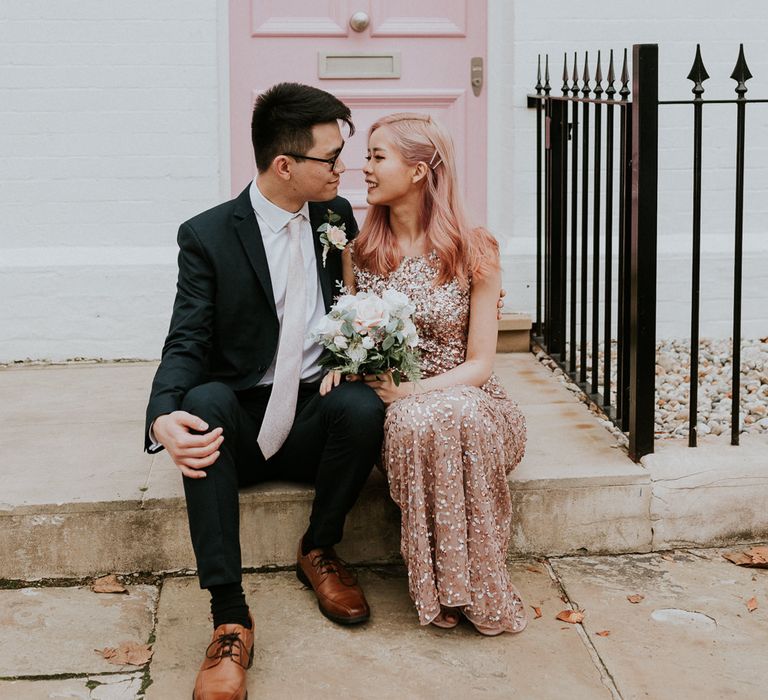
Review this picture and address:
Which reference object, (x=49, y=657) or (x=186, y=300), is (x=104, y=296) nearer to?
(x=186, y=300)

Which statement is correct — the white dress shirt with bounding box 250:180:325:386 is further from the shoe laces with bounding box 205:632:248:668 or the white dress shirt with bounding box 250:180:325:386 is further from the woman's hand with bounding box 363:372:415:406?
the shoe laces with bounding box 205:632:248:668

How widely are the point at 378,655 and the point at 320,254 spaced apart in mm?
1255

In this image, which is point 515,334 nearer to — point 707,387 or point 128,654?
point 707,387

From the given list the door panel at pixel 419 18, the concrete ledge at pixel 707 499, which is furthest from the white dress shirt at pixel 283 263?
the door panel at pixel 419 18

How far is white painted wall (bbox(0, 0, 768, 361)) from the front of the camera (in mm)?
5418

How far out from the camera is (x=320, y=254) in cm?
371

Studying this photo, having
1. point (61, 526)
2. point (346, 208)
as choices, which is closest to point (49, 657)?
point (61, 526)

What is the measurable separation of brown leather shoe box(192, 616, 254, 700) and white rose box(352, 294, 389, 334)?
0.88m

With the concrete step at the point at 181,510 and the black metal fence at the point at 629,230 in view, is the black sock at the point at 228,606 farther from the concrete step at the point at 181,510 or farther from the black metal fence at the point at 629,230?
the black metal fence at the point at 629,230

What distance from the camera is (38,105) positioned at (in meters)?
5.44

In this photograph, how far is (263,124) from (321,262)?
18.1 inches

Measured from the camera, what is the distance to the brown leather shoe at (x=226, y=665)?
2.94 m

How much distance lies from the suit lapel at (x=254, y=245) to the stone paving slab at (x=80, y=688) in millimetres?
1150

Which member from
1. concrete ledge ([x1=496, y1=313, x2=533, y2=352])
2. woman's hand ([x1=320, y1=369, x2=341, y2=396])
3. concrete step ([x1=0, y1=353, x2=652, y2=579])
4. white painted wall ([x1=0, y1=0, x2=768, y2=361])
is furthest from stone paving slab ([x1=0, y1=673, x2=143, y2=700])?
concrete ledge ([x1=496, y1=313, x2=533, y2=352])
